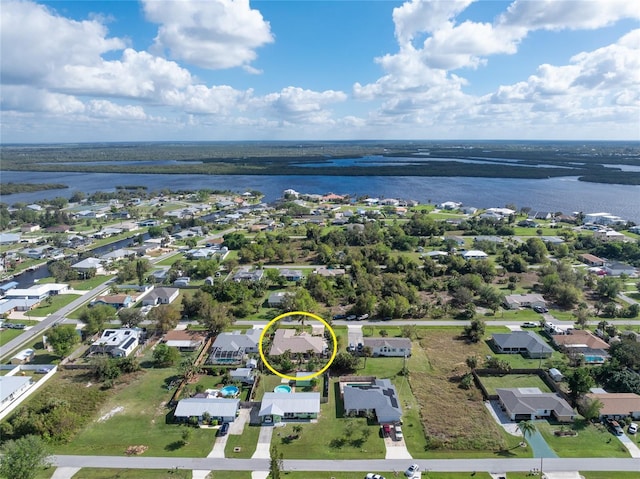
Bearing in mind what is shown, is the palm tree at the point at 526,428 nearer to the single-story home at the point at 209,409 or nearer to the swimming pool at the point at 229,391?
the single-story home at the point at 209,409

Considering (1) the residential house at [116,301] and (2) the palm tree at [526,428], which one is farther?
(1) the residential house at [116,301]

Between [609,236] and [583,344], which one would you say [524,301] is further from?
[609,236]

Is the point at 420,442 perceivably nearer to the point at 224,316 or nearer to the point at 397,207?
the point at 224,316

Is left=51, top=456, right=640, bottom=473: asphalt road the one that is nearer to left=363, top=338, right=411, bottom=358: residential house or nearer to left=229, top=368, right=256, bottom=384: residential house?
left=229, top=368, right=256, bottom=384: residential house

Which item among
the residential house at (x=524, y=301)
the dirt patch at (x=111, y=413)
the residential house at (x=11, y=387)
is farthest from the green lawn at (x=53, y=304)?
the residential house at (x=524, y=301)

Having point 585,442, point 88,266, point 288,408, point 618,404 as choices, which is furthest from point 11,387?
point 618,404

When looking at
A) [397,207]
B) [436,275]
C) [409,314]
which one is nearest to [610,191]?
[397,207]
